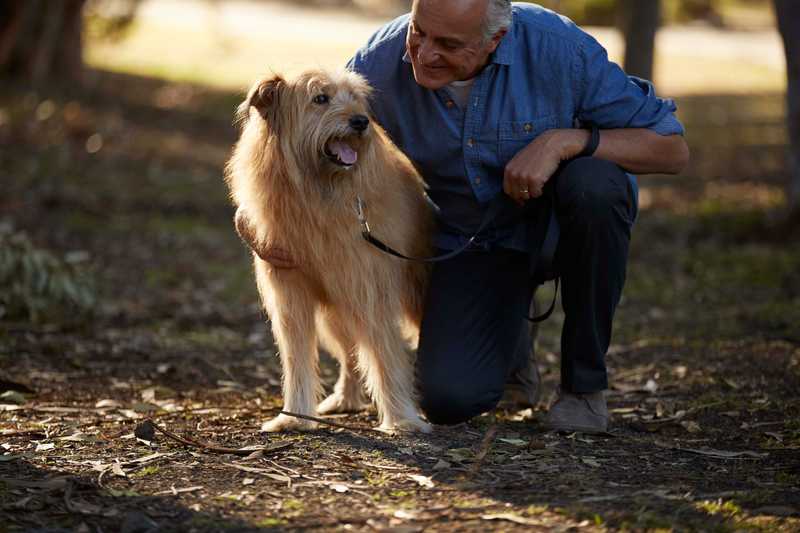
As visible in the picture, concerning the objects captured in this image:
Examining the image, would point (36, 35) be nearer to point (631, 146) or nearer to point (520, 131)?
point (520, 131)

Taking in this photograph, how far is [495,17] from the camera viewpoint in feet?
14.3

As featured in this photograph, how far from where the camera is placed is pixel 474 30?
4.30 m

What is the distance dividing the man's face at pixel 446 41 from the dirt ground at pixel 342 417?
1.44 m

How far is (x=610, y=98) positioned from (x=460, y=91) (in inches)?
24.0

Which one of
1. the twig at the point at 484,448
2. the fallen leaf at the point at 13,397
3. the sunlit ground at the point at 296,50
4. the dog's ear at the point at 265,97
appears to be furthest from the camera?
the sunlit ground at the point at 296,50

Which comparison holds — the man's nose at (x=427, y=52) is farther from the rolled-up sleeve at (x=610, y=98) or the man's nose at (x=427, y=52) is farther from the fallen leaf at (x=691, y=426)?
the fallen leaf at (x=691, y=426)

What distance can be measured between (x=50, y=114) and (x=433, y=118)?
374 inches

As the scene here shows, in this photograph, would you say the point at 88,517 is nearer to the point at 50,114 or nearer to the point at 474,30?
the point at 474,30

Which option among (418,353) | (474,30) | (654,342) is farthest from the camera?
(654,342)

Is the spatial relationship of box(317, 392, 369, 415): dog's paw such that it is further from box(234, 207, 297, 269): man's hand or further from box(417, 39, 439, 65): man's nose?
box(417, 39, 439, 65): man's nose

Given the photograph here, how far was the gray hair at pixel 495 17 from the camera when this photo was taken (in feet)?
14.2

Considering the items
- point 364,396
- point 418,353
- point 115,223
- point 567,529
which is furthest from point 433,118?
point 115,223

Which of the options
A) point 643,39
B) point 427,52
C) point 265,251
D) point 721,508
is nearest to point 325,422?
point 265,251

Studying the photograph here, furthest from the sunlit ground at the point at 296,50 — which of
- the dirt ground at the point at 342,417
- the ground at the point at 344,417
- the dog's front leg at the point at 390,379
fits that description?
the dog's front leg at the point at 390,379
